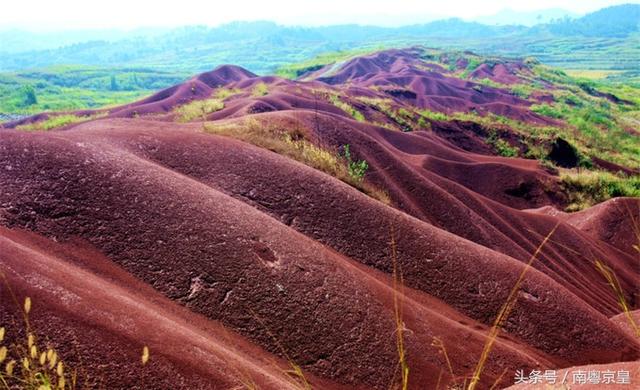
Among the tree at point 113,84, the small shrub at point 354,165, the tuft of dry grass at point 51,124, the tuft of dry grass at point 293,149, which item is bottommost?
the tree at point 113,84

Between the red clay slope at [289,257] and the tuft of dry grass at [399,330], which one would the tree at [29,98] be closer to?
the red clay slope at [289,257]

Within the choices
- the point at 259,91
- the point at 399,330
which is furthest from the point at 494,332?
the point at 259,91

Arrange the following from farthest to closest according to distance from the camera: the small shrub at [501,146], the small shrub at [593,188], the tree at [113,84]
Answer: the tree at [113,84] < the small shrub at [501,146] < the small shrub at [593,188]

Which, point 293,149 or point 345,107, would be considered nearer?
point 293,149

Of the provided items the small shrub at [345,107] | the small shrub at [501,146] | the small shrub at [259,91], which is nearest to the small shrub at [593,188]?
the small shrub at [501,146]

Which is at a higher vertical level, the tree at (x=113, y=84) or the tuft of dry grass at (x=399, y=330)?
the tuft of dry grass at (x=399, y=330)

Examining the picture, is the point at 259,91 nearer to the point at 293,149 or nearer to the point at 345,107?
Answer: the point at 345,107

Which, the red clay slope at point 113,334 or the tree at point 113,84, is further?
the tree at point 113,84

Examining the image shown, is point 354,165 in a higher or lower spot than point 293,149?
lower

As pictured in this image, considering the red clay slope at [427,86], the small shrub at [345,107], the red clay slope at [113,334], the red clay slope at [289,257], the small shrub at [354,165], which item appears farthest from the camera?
the red clay slope at [427,86]

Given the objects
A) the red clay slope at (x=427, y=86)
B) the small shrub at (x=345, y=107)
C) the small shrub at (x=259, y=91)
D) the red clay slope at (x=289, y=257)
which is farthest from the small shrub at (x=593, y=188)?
the red clay slope at (x=427, y=86)
